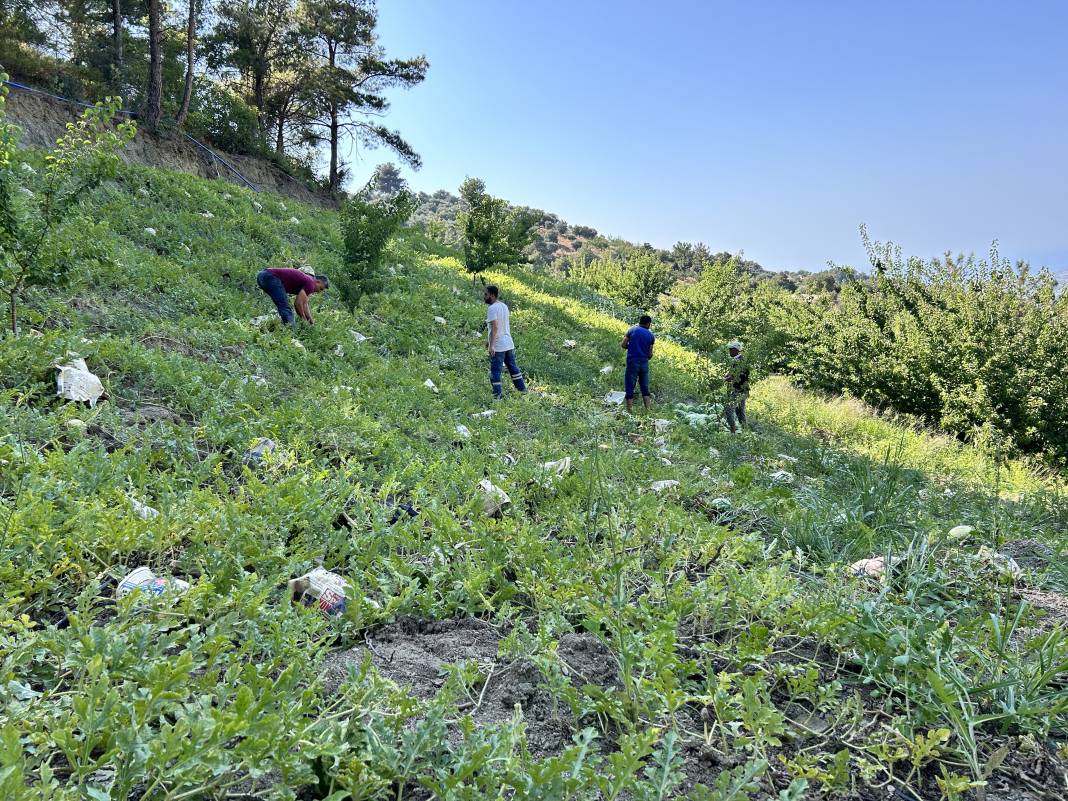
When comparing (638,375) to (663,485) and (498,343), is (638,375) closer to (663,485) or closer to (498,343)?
(498,343)

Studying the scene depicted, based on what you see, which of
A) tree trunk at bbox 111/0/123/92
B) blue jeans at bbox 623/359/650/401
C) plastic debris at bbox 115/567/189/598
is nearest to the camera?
plastic debris at bbox 115/567/189/598

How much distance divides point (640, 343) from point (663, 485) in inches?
186

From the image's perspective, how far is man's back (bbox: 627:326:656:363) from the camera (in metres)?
8.60

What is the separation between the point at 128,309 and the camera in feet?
18.6

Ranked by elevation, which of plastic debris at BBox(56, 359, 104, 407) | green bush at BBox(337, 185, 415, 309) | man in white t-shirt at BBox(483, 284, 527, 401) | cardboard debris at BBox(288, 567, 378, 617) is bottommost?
cardboard debris at BBox(288, 567, 378, 617)

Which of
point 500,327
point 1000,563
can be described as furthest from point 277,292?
point 1000,563

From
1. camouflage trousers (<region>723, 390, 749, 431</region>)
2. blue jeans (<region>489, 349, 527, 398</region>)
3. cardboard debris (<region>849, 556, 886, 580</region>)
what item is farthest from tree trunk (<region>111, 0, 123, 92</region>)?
cardboard debris (<region>849, 556, 886, 580</region>)

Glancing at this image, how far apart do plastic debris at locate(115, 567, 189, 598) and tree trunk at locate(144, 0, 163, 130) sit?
51.3 feet

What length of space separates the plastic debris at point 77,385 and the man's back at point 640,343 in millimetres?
6472

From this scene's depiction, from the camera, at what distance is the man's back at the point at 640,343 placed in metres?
8.60

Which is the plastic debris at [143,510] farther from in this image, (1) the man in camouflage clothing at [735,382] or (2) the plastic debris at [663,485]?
(1) the man in camouflage clothing at [735,382]

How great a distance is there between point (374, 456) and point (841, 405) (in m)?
13.6

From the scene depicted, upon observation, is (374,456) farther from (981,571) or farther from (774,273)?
(774,273)

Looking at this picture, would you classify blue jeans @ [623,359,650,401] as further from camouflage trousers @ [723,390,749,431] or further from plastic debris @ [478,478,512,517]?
plastic debris @ [478,478,512,517]
